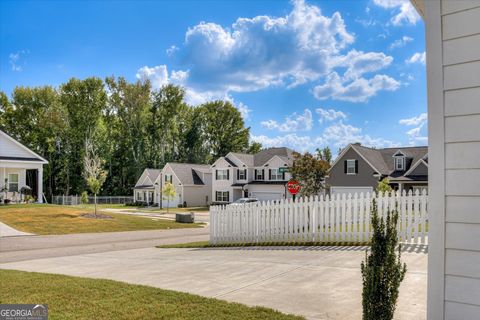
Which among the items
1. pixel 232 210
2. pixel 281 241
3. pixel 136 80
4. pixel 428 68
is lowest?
pixel 281 241

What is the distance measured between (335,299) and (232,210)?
→ 8531mm

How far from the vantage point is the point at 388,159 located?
132ft

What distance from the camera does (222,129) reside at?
7156 centimetres

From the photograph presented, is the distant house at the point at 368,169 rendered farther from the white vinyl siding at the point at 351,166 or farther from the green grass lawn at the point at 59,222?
the green grass lawn at the point at 59,222

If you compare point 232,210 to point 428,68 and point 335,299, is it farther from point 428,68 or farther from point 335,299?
point 428,68

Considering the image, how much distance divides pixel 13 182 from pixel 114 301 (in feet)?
100

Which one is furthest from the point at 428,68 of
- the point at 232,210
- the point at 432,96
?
the point at 232,210

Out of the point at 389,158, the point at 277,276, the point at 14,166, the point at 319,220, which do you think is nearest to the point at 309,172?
the point at 319,220

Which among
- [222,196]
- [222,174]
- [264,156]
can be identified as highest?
[264,156]

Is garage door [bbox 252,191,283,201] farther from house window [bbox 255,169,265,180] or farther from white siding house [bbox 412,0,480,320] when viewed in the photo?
white siding house [bbox 412,0,480,320]

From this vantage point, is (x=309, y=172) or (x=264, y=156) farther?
(x=264, y=156)

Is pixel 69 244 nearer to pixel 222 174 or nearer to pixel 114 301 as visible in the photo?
pixel 114 301

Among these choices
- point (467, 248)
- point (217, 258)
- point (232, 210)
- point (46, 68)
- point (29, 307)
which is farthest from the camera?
point (46, 68)

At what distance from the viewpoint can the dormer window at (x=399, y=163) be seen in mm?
36906
